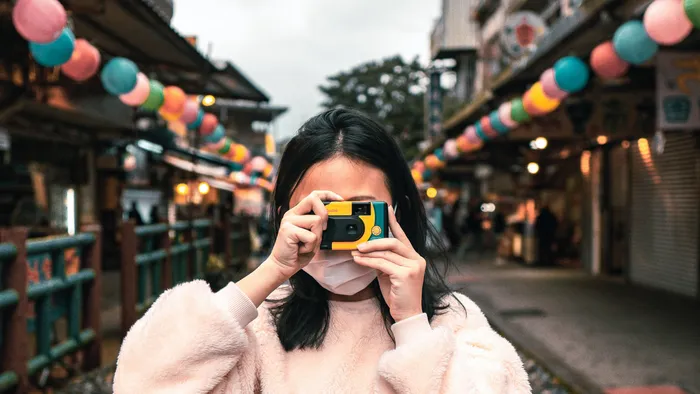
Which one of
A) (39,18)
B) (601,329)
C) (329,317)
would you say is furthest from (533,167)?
(329,317)

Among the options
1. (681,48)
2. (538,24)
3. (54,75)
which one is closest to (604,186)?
(538,24)

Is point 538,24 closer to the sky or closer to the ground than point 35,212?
closer to the sky

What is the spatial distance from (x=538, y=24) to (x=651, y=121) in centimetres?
345

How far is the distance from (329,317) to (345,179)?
385 mm

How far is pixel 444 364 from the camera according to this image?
5.03 feet

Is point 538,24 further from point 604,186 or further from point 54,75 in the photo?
point 54,75

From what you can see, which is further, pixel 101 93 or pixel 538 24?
pixel 538 24

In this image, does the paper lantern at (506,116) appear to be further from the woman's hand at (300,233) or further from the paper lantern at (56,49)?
the woman's hand at (300,233)

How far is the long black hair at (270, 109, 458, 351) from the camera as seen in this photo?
5.62 feet

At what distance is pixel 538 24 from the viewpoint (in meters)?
12.9

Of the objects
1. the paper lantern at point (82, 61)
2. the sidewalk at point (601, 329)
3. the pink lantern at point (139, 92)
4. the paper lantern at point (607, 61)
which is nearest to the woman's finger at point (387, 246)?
the sidewalk at point (601, 329)

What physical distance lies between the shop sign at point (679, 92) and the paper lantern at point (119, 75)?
17.0 feet

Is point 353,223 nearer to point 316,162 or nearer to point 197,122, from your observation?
point 316,162

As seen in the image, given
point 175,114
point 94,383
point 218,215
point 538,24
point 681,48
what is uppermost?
point 538,24
